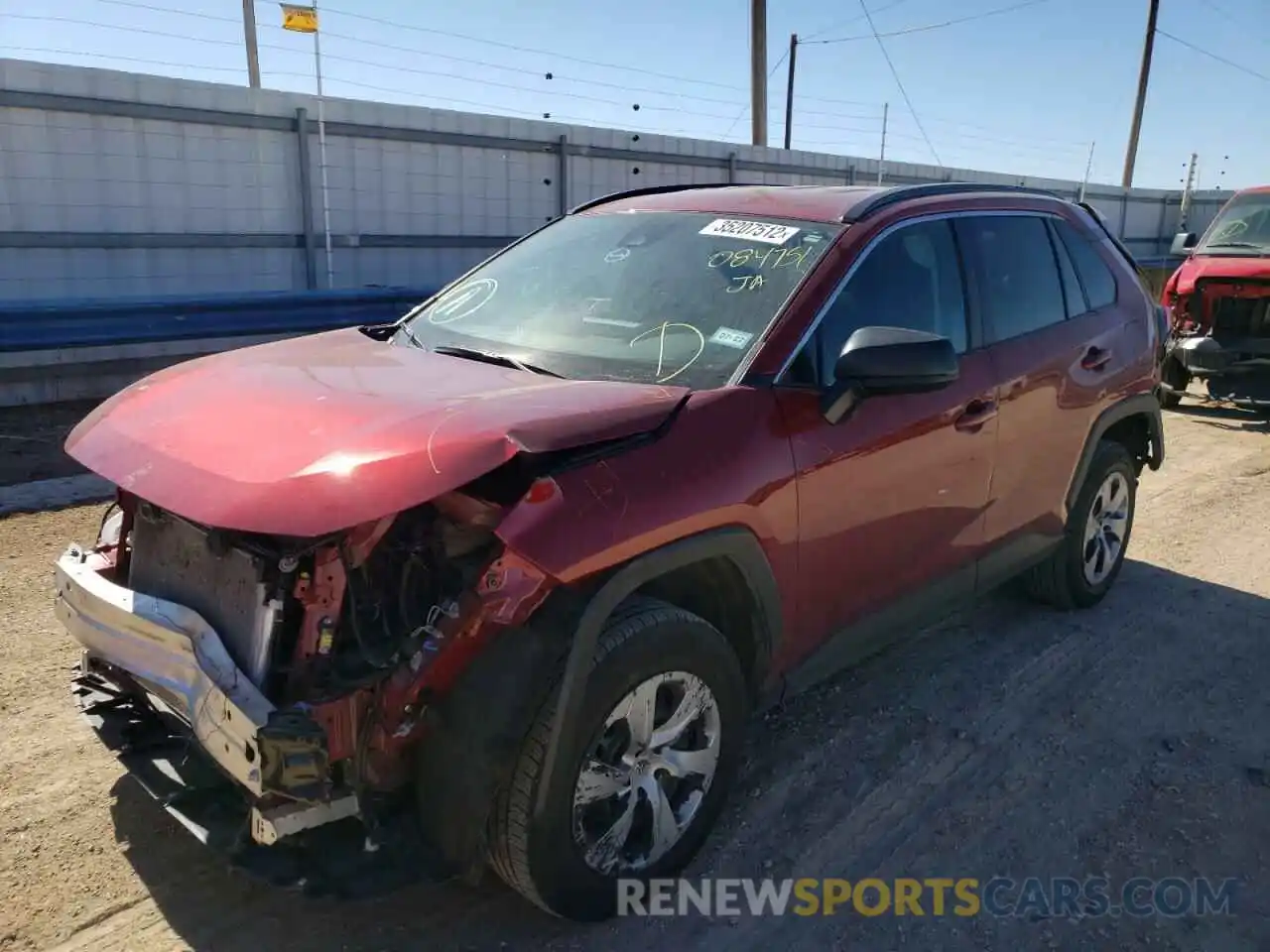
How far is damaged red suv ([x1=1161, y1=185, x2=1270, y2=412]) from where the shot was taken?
979 centimetres

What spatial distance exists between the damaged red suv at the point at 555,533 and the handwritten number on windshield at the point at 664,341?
0.01 m

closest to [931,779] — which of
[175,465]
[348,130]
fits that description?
[175,465]

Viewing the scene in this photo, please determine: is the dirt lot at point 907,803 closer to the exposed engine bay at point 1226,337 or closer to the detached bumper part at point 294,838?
the detached bumper part at point 294,838

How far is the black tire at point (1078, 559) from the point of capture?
4809mm

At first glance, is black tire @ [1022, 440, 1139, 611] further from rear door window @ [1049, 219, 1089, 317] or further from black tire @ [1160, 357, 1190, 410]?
black tire @ [1160, 357, 1190, 410]

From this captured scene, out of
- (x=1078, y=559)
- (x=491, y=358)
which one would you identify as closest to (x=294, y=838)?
(x=491, y=358)

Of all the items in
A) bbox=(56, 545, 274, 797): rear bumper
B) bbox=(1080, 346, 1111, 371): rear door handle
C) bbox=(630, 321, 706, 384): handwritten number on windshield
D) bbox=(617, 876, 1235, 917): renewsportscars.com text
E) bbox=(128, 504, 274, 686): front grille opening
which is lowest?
bbox=(617, 876, 1235, 917): renewsportscars.com text

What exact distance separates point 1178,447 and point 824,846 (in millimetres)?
7020

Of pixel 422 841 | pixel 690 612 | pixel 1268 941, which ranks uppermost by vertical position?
pixel 690 612

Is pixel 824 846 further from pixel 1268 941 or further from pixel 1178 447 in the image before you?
pixel 1178 447

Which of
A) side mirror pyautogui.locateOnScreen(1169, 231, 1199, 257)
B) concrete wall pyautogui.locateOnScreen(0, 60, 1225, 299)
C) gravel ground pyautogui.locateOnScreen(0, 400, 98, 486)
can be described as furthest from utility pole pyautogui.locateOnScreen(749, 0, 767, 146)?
gravel ground pyautogui.locateOnScreen(0, 400, 98, 486)

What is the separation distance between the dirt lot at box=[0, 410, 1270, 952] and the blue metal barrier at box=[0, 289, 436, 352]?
128 inches

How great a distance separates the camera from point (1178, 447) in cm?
873

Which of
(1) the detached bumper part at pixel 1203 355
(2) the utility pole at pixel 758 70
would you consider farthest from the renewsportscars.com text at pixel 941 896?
(2) the utility pole at pixel 758 70
